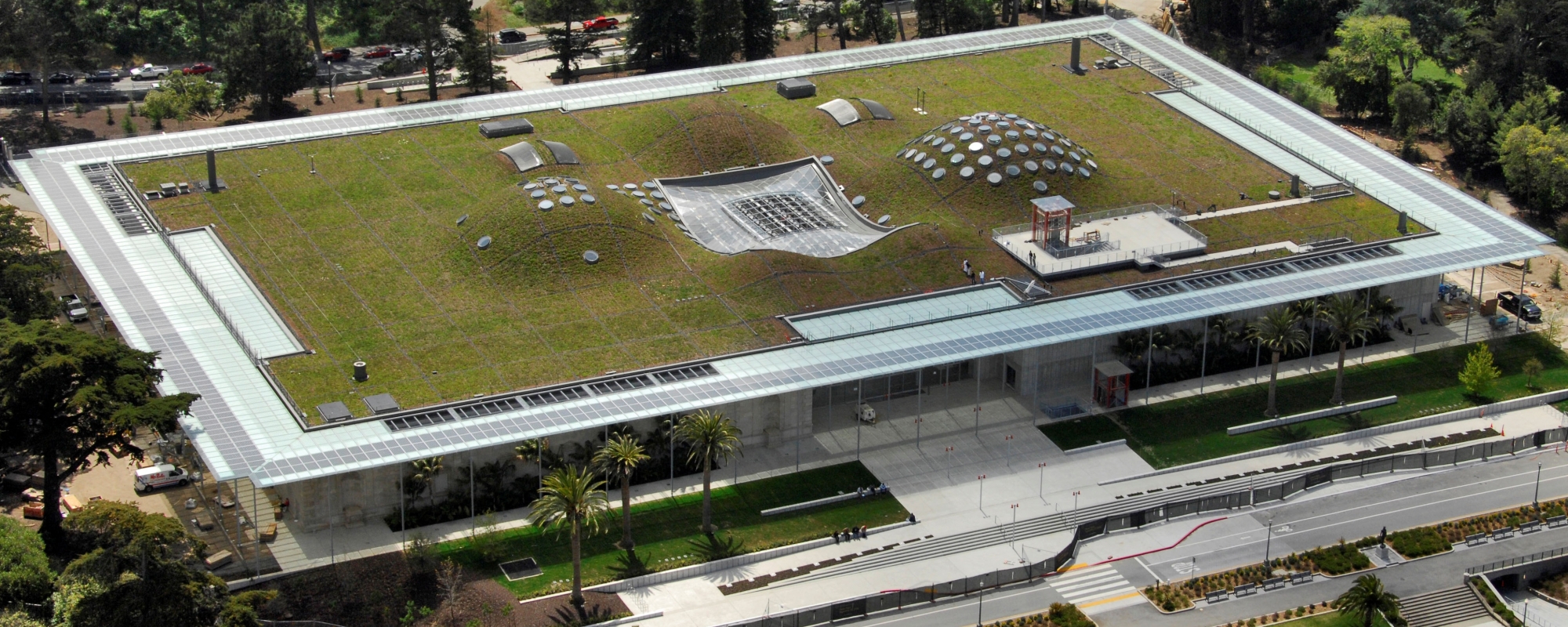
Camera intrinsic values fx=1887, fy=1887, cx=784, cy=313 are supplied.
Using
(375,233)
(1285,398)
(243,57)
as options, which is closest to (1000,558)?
(1285,398)

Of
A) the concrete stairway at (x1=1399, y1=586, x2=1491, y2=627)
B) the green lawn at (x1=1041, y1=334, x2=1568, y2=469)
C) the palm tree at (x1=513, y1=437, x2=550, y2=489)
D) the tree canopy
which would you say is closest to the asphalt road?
the concrete stairway at (x1=1399, y1=586, x2=1491, y2=627)

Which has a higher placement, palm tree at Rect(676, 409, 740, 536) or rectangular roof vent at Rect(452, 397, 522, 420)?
rectangular roof vent at Rect(452, 397, 522, 420)

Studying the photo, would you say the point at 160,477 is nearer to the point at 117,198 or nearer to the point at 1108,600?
the point at 117,198

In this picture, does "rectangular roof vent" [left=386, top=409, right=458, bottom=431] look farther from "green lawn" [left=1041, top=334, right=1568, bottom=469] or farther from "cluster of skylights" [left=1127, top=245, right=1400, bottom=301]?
"cluster of skylights" [left=1127, top=245, right=1400, bottom=301]

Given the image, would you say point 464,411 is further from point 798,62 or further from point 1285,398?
point 798,62

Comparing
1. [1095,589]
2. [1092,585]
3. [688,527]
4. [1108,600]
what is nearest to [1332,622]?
[1108,600]

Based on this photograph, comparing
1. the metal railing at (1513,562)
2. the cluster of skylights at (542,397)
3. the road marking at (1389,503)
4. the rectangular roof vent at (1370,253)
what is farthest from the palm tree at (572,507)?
the rectangular roof vent at (1370,253)
